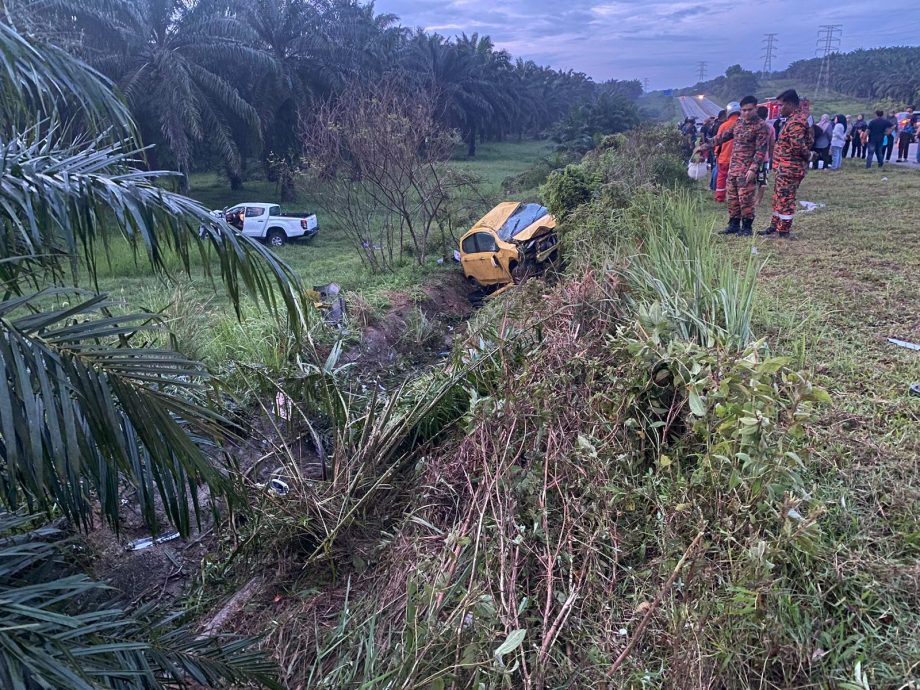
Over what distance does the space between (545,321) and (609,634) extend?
2065 mm

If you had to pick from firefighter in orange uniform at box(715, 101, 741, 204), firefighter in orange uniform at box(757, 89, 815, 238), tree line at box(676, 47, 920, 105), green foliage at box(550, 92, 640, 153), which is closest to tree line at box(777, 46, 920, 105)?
tree line at box(676, 47, 920, 105)

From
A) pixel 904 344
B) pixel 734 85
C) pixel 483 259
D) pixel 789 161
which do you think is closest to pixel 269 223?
pixel 483 259

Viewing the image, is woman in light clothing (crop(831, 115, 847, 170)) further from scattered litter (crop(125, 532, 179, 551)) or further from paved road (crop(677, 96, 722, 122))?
paved road (crop(677, 96, 722, 122))

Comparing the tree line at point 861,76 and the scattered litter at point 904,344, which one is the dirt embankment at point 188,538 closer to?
the scattered litter at point 904,344

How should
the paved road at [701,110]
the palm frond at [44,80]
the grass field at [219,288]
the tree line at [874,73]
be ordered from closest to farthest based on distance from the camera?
the palm frond at [44,80], the grass field at [219,288], the tree line at [874,73], the paved road at [701,110]

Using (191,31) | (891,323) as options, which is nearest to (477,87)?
(191,31)

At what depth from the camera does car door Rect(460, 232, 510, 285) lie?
11055 mm

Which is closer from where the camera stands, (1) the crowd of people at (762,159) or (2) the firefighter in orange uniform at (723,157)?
(1) the crowd of people at (762,159)

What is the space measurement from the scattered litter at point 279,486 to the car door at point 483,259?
24.1ft

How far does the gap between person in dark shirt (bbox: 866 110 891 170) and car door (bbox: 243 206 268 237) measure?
15.2m

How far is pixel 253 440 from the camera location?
4.40 meters

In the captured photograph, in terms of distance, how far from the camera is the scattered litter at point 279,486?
391 cm

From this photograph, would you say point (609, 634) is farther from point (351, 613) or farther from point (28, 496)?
point (28, 496)

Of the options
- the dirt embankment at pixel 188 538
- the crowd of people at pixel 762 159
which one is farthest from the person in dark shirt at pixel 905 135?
the dirt embankment at pixel 188 538
